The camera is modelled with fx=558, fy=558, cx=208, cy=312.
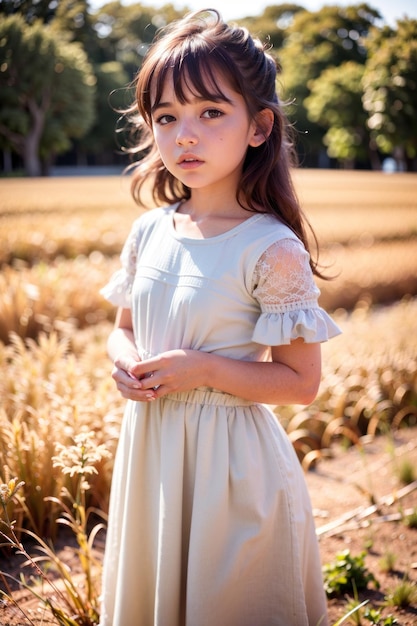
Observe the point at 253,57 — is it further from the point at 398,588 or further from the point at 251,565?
the point at 398,588

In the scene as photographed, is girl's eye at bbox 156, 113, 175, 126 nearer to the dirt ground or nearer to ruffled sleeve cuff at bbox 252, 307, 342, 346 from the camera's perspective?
ruffled sleeve cuff at bbox 252, 307, 342, 346

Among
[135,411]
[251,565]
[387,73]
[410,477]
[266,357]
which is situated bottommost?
[410,477]

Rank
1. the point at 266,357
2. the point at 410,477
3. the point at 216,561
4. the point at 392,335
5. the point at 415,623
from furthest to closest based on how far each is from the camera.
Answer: the point at 392,335 < the point at 410,477 < the point at 415,623 < the point at 266,357 < the point at 216,561

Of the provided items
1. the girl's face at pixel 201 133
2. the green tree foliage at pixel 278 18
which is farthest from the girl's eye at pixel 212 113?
the green tree foliage at pixel 278 18

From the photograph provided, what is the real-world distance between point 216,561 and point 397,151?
3695 millimetres

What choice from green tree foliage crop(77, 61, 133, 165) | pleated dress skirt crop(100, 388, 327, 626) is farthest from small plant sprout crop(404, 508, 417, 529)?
green tree foliage crop(77, 61, 133, 165)

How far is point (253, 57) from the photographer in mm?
1409

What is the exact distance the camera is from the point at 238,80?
4.46 ft

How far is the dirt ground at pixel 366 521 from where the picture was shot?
1900 mm

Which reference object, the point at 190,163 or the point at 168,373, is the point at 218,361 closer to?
the point at 168,373

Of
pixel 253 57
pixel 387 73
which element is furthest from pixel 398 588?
pixel 387 73

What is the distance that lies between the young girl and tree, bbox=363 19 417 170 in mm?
2404

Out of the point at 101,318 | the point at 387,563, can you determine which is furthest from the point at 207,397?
the point at 101,318

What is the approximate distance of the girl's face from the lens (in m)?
1.35
